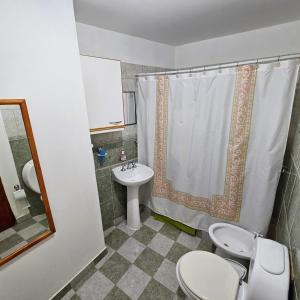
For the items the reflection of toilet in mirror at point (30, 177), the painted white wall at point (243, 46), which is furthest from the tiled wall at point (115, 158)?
the reflection of toilet in mirror at point (30, 177)

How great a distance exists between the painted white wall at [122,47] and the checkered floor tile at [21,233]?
1.57m

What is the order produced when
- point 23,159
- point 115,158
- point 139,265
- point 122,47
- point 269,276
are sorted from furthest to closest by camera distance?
point 115,158, point 122,47, point 139,265, point 23,159, point 269,276

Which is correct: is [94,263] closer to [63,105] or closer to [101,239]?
[101,239]

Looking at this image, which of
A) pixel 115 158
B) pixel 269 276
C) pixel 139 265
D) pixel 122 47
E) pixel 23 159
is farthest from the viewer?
pixel 115 158

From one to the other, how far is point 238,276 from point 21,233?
151 cm

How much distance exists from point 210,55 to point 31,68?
208 centimetres

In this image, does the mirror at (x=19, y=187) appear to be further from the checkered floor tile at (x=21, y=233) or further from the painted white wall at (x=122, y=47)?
the painted white wall at (x=122, y=47)

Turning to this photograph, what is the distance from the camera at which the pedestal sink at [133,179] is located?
6.46 ft

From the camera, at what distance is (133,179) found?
1.98 meters

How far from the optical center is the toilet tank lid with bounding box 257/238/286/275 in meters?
0.84

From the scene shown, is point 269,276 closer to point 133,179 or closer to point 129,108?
point 133,179

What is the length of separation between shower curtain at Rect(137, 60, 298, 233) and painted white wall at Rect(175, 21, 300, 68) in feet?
2.77

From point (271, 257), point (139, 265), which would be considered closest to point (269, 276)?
point (271, 257)

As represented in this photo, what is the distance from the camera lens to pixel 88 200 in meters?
1.47
